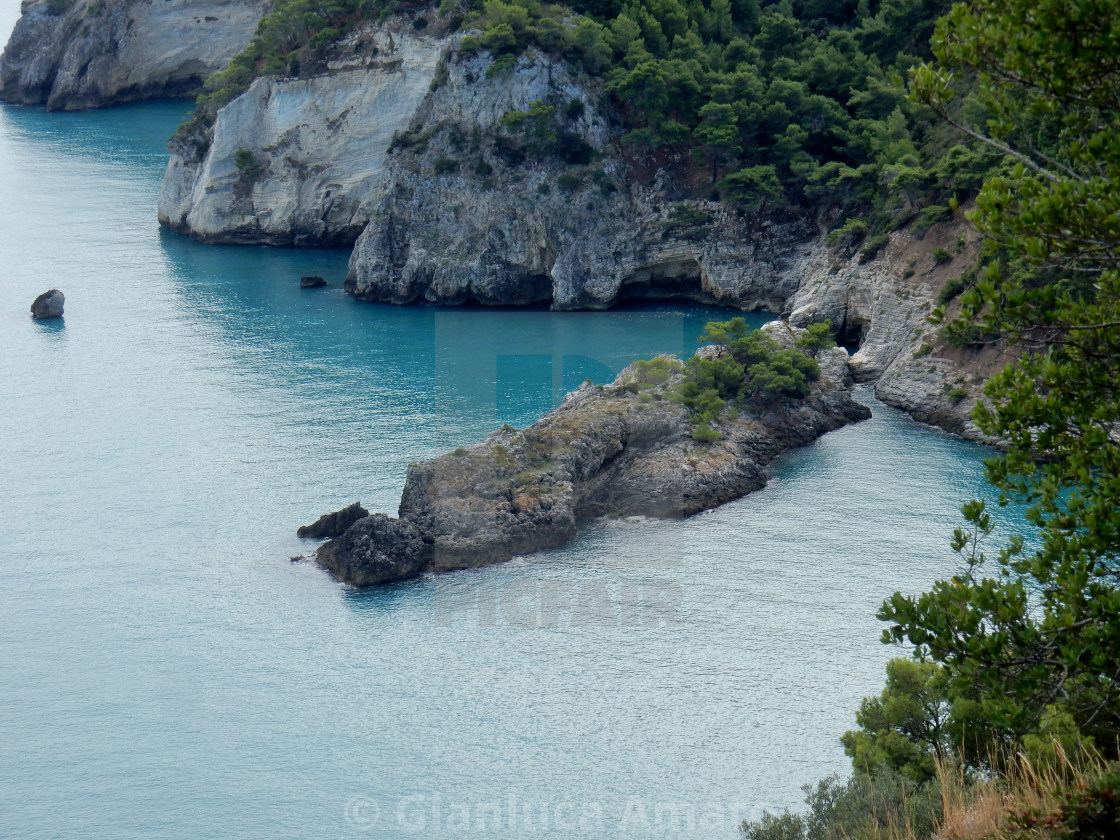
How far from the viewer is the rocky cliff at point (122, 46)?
110m

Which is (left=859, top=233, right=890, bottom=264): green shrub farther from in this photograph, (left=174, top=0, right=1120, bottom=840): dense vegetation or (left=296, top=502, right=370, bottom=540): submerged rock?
(left=296, top=502, right=370, bottom=540): submerged rock

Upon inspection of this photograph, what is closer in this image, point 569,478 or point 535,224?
point 569,478

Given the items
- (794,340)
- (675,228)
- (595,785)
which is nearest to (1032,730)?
(595,785)

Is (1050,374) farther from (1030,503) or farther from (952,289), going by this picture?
(952,289)

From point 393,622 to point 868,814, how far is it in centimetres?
2059

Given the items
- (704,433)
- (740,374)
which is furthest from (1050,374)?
(740,374)

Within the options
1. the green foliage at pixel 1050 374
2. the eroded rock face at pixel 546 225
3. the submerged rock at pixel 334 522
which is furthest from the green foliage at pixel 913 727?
the eroded rock face at pixel 546 225

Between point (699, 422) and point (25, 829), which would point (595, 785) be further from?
point (699, 422)

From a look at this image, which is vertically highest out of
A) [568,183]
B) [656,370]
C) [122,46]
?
[122,46]

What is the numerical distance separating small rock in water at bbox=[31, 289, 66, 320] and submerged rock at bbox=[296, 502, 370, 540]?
33.5 metres

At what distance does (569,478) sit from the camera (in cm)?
4122

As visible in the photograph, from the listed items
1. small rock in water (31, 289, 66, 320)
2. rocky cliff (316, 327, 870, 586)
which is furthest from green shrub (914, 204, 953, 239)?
small rock in water (31, 289, 66, 320)

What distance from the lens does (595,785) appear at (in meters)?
29.3

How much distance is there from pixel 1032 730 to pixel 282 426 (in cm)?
3978
